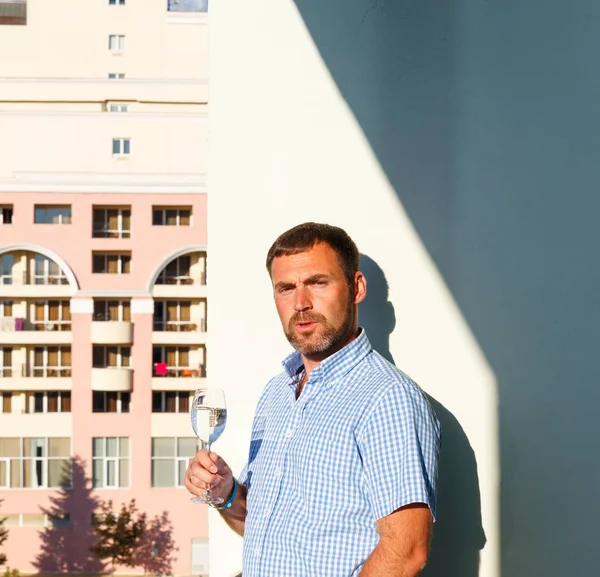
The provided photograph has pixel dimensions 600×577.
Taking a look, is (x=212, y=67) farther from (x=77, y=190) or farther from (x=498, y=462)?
(x=77, y=190)

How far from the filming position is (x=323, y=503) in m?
1.12

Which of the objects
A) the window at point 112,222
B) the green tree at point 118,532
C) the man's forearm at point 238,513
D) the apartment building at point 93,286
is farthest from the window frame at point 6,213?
the man's forearm at point 238,513

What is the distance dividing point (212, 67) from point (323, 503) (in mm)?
889

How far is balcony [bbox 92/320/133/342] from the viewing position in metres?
22.2

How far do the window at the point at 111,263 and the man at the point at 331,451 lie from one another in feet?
73.1

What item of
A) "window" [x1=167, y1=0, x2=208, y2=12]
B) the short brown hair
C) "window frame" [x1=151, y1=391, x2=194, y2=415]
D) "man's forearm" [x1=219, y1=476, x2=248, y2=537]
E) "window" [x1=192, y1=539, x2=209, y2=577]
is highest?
"window" [x1=167, y1=0, x2=208, y2=12]

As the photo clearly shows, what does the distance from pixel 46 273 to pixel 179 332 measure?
4.11 metres

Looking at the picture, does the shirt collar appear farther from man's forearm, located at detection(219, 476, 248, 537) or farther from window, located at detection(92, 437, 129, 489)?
window, located at detection(92, 437, 129, 489)

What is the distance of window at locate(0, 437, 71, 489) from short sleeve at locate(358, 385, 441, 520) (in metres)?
22.7

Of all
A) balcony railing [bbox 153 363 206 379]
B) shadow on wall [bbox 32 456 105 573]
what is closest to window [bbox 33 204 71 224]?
balcony railing [bbox 153 363 206 379]

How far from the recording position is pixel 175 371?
74.6 feet

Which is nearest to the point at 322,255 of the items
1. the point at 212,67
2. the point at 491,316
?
the point at 491,316

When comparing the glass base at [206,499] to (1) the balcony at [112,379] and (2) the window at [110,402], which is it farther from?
(2) the window at [110,402]

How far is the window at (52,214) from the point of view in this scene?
22.8 m
